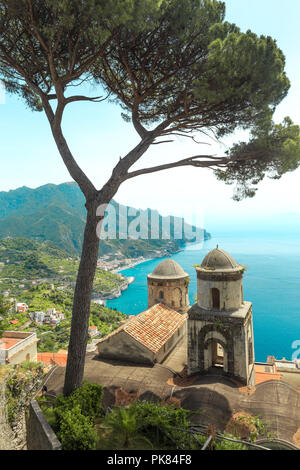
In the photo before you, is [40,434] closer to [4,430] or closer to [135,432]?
[135,432]

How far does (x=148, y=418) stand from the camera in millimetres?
5258

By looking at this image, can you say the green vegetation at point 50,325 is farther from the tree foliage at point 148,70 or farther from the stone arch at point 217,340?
the tree foliage at point 148,70

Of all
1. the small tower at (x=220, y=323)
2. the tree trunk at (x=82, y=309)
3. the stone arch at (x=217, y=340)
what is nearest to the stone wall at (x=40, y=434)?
the tree trunk at (x=82, y=309)

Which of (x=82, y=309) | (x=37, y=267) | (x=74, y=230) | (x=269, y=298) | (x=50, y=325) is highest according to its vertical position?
(x=74, y=230)

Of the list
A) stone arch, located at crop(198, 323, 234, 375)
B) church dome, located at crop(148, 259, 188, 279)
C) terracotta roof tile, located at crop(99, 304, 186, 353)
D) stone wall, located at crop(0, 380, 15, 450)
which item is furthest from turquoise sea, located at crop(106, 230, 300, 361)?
stone wall, located at crop(0, 380, 15, 450)

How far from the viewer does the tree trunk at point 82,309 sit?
6488 millimetres

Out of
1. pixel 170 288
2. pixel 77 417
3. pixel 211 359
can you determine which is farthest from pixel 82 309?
pixel 170 288

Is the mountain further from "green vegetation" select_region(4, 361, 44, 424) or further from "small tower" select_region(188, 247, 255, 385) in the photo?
"small tower" select_region(188, 247, 255, 385)

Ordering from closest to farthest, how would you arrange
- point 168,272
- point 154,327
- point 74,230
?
1. point 154,327
2. point 168,272
3. point 74,230

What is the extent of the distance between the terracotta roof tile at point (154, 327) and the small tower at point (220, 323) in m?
1.72

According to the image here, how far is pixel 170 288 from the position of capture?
16281mm

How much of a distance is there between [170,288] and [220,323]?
22.7ft

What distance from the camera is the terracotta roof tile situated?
35.4 feet

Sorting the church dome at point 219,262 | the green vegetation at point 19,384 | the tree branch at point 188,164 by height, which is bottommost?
the green vegetation at point 19,384
